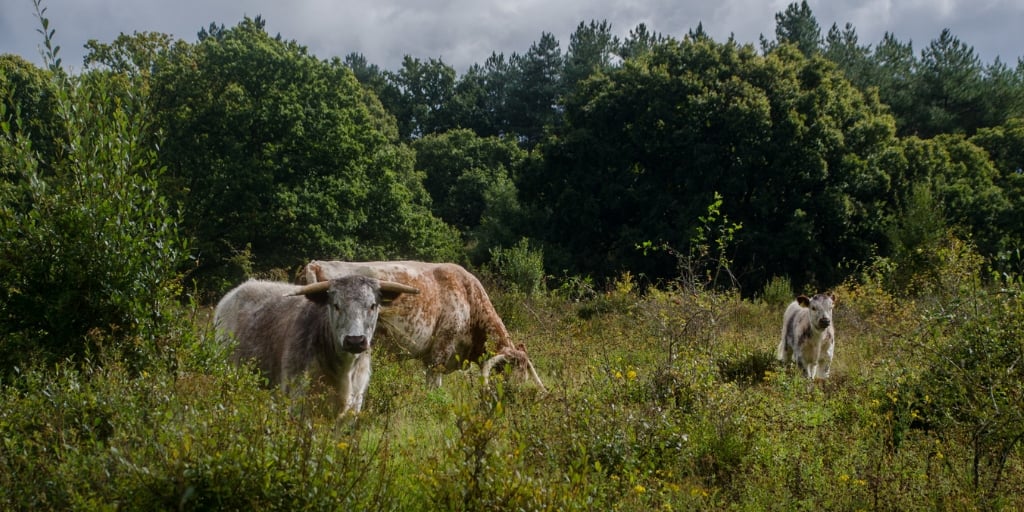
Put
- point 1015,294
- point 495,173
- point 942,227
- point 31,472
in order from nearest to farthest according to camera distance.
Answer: point 31,472
point 1015,294
point 942,227
point 495,173

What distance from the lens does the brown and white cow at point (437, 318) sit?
8.45 metres

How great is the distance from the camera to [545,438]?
16.8 ft

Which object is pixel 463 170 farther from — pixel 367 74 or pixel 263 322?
pixel 263 322

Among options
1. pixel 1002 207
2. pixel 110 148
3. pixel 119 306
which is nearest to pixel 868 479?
pixel 119 306

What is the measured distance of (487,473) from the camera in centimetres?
387

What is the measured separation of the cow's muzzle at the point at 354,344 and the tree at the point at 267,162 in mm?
18573

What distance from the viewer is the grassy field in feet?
11.9

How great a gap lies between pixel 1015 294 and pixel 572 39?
5900 cm

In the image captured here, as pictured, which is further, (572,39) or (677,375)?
(572,39)

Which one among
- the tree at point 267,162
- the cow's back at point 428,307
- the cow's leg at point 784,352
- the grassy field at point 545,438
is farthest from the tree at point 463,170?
the grassy field at point 545,438

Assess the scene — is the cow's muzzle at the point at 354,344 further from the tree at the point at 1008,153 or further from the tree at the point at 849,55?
the tree at the point at 849,55

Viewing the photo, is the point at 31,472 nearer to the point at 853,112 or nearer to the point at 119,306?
the point at 119,306

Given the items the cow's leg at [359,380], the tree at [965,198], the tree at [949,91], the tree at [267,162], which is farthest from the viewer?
the tree at [949,91]

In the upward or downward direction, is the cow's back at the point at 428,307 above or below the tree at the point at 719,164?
below
